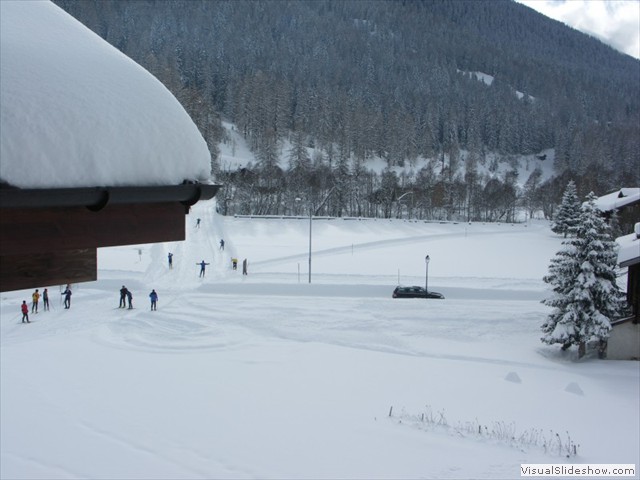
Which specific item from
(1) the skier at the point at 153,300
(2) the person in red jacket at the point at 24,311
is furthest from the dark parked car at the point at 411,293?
(2) the person in red jacket at the point at 24,311

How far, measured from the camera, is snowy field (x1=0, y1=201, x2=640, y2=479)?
928 centimetres

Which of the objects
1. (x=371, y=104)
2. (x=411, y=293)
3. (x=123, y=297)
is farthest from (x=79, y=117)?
(x=371, y=104)

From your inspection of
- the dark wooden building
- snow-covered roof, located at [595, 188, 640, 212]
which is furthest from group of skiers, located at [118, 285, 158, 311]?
snow-covered roof, located at [595, 188, 640, 212]

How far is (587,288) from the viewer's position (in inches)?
713

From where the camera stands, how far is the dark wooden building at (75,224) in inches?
81.1

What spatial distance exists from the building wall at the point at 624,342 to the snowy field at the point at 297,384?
105cm

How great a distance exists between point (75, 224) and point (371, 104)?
113289 mm

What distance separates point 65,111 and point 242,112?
94914 mm

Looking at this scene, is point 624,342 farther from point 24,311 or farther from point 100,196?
point 24,311

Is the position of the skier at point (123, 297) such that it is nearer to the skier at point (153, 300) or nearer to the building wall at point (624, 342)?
the skier at point (153, 300)

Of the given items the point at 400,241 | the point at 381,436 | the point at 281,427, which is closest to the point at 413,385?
the point at 381,436

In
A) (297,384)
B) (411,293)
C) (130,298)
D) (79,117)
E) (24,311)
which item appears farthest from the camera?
(411,293)

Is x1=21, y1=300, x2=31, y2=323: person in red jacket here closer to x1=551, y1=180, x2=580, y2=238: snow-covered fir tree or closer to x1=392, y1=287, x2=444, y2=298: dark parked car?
x1=392, y1=287, x2=444, y2=298: dark parked car

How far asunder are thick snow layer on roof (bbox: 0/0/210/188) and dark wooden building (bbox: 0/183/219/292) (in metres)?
0.05
